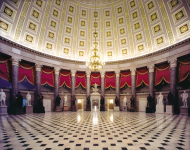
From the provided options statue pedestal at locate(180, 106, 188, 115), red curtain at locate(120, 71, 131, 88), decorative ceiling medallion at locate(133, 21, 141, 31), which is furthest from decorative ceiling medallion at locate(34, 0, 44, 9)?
statue pedestal at locate(180, 106, 188, 115)

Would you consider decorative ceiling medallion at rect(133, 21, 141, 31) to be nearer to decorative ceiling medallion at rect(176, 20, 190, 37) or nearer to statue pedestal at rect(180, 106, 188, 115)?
decorative ceiling medallion at rect(176, 20, 190, 37)

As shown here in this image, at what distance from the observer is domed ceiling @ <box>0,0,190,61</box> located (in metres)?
15.0

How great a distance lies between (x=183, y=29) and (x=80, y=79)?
16.6m

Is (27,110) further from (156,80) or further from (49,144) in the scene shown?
(156,80)

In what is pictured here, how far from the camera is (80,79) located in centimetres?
2197

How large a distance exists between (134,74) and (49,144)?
17799 mm

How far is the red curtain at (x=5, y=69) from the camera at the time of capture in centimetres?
1360

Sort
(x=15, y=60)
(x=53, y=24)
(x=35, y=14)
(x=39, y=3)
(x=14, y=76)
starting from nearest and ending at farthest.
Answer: (x=14, y=76), (x=15, y=60), (x=39, y=3), (x=35, y=14), (x=53, y=24)

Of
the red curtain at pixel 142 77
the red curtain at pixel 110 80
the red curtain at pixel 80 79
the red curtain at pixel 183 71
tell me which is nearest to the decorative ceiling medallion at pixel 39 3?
the red curtain at pixel 80 79

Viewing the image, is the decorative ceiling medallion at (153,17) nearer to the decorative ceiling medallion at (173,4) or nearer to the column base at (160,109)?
the decorative ceiling medallion at (173,4)

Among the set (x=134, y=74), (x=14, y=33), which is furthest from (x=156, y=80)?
(x=14, y=33)

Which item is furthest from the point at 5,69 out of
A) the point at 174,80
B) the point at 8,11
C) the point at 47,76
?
the point at 174,80

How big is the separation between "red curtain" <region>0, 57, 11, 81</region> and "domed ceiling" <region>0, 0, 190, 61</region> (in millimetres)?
3056

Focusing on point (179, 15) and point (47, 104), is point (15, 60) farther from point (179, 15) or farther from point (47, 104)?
point (179, 15)
